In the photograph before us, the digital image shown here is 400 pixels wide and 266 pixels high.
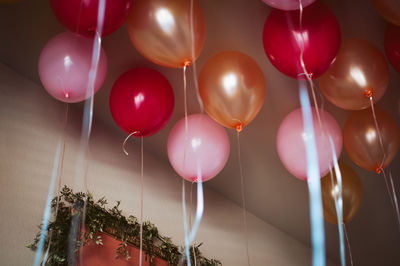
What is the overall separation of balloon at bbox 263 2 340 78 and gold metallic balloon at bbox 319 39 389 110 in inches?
5.7

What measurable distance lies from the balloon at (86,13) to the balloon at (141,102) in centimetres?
30

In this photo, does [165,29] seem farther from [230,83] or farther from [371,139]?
[371,139]

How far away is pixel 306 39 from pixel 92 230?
1.22 m

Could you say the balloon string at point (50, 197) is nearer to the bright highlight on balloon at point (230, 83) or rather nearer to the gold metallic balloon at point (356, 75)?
the bright highlight on balloon at point (230, 83)

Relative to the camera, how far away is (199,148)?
1702 millimetres

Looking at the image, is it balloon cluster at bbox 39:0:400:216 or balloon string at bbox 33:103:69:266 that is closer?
balloon cluster at bbox 39:0:400:216

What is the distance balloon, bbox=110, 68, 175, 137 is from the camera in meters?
1.64

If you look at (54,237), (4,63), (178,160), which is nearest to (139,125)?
(178,160)

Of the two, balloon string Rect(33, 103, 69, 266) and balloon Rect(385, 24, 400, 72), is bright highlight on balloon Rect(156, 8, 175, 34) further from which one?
balloon Rect(385, 24, 400, 72)

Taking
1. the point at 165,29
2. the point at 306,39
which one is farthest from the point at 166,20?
the point at 306,39

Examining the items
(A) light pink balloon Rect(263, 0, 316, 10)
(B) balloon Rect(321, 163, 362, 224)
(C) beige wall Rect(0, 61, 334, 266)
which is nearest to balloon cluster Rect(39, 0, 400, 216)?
(A) light pink balloon Rect(263, 0, 316, 10)

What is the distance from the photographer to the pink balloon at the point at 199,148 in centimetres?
170

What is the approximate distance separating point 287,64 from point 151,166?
3.45 feet

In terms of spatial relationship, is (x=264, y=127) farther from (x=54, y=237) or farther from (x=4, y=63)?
(x=4, y=63)
